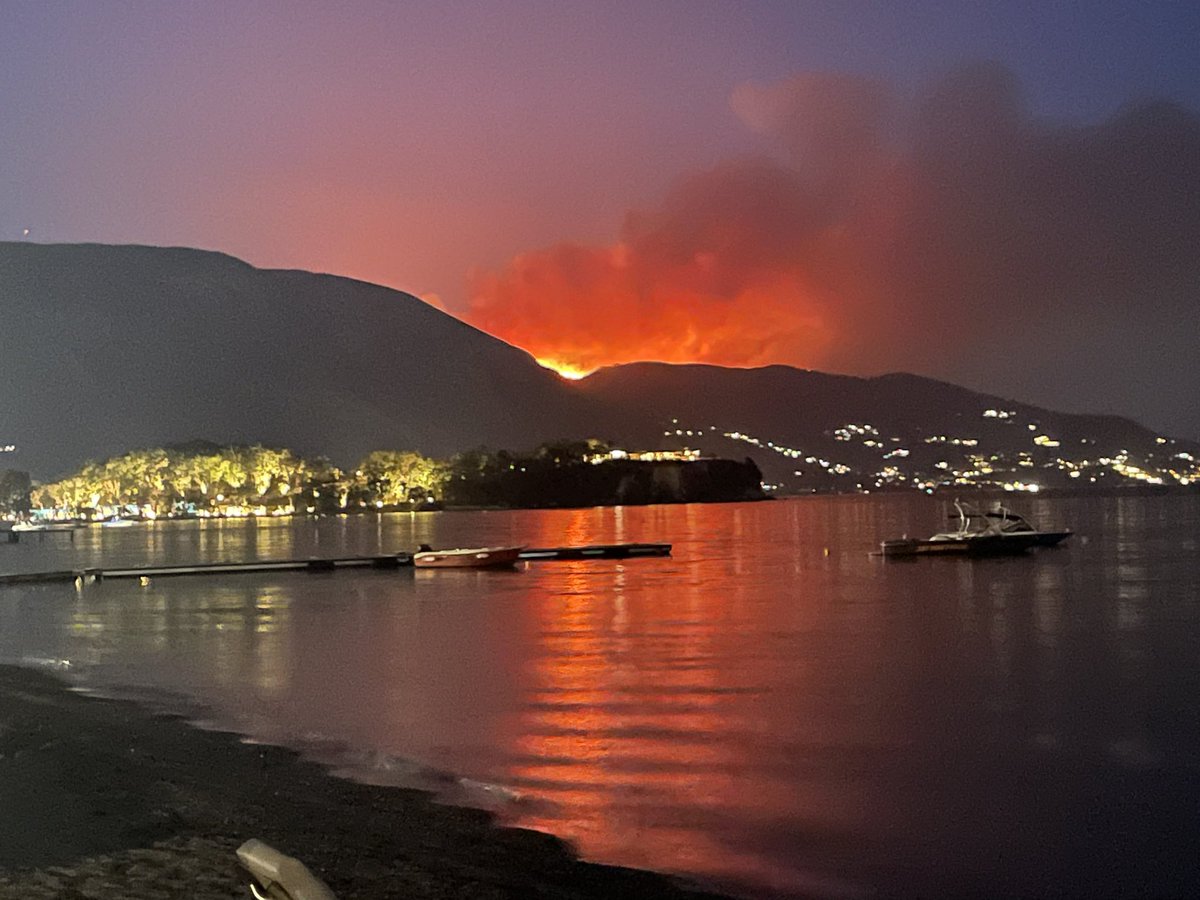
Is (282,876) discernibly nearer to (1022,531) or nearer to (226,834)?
(226,834)

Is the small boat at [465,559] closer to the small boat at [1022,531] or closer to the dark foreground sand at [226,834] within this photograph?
the small boat at [1022,531]

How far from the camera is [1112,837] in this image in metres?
11.4

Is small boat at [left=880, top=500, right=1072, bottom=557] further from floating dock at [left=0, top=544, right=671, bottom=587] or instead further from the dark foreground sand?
the dark foreground sand

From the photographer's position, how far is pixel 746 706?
1884 centimetres

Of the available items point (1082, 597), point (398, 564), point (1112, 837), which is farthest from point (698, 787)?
point (398, 564)

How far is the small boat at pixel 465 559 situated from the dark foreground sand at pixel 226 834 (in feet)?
138

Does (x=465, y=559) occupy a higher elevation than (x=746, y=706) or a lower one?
higher

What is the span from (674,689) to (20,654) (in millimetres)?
15158

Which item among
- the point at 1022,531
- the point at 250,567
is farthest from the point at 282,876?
the point at 1022,531

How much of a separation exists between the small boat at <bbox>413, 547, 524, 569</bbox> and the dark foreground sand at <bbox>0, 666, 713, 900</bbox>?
4216 centimetres

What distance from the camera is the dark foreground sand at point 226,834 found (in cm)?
812

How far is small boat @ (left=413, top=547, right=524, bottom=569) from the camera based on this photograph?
185 feet

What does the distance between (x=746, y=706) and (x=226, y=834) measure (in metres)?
10.7

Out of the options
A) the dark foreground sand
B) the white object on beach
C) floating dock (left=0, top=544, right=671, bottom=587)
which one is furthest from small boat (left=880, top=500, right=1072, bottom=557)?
the white object on beach
